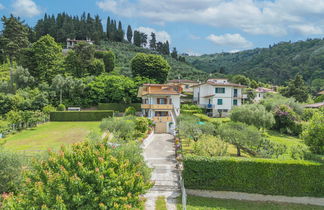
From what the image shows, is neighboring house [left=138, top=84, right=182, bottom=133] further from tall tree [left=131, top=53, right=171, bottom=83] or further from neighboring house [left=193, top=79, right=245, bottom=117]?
tall tree [left=131, top=53, right=171, bottom=83]

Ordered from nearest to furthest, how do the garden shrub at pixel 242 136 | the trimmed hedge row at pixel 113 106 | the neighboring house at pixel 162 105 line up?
the garden shrub at pixel 242 136, the neighboring house at pixel 162 105, the trimmed hedge row at pixel 113 106

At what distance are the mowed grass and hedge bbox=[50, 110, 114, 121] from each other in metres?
5.23

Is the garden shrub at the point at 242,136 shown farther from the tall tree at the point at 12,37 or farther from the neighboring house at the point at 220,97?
the tall tree at the point at 12,37

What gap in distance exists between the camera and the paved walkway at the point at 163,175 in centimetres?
1287

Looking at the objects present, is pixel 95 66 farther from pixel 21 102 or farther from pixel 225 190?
pixel 225 190

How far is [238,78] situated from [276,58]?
87.5 m

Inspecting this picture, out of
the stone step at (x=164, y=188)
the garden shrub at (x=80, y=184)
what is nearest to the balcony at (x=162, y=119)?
the stone step at (x=164, y=188)

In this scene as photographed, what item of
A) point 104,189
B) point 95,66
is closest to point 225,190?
point 104,189

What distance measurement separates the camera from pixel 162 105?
3838 centimetres

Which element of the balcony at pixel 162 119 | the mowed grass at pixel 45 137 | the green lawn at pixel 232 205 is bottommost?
the green lawn at pixel 232 205

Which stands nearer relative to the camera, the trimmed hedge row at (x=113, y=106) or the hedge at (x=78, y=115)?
the hedge at (x=78, y=115)

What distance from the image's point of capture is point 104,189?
7.21m

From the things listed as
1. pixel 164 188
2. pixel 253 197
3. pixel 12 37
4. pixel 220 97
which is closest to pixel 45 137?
pixel 164 188

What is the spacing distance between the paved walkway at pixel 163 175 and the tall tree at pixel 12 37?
55210mm
